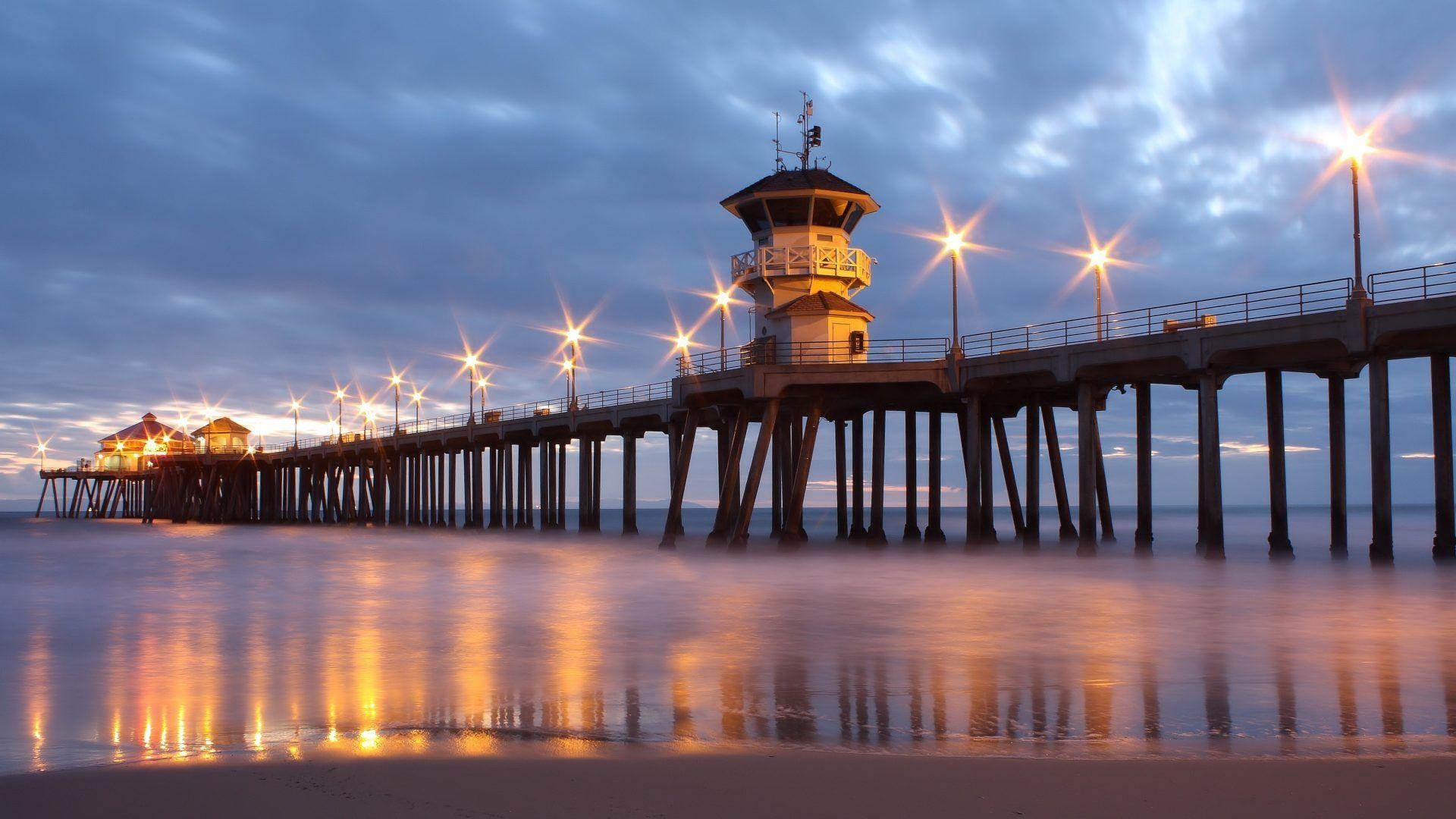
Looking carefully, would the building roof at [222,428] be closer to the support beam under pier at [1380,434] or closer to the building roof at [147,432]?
the building roof at [147,432]

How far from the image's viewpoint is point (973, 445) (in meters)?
31.4

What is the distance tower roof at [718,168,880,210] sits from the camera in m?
38.8

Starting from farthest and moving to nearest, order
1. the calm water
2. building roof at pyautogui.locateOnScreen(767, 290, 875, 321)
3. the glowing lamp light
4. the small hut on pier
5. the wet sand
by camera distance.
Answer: the small hut on pier → building roof at pyautogui.locateOnScreen(767, 290, 875, 321) → the glowing lamp light → the calm water → the wet sand

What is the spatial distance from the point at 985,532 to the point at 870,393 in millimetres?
5611

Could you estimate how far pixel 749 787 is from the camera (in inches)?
284

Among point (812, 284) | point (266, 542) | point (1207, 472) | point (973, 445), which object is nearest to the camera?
point (1207, 472)

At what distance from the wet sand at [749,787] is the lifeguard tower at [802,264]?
29.4 metres

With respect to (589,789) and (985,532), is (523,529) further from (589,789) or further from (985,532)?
(589,789)

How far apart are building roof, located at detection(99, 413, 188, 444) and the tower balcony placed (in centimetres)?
9921

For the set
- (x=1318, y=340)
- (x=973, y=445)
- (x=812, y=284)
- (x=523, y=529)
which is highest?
(x=812, y=284)

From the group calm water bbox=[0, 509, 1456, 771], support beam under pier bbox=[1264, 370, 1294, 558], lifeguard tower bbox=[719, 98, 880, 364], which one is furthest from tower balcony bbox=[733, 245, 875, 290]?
support beam under pier bbox=[1264, 370, 1294, 558]

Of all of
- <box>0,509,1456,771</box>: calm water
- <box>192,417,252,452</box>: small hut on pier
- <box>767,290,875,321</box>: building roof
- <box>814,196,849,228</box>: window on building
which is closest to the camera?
<box>0,509,1456,771</box>: calm water

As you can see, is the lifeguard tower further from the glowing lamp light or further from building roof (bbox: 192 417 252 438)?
building roof (bbox: 192 417 252 438)

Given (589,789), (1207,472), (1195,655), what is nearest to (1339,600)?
(1207,472)
